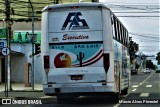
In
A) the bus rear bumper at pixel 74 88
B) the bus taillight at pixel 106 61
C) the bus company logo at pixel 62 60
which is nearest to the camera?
the bus rear bumper at pixel 74 88

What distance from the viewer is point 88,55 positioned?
1747 centimetres

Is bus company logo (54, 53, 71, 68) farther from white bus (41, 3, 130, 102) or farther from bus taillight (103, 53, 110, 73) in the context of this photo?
bus taillight (103, 53, 110, 73)

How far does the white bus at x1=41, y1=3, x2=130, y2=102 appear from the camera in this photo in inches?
680

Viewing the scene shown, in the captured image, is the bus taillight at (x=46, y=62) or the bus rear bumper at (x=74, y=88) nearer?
the bus rear bumper at (x=74, y=88)

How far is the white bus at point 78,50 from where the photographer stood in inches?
680

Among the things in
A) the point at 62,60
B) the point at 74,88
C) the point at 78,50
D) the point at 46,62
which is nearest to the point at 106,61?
the point at 78,50

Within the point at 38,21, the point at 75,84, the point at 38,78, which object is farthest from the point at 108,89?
the point at 38,21

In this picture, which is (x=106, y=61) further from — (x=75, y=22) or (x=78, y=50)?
(x=75, y=22)

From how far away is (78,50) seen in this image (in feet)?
57.6

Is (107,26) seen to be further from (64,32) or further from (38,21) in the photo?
(38,21)

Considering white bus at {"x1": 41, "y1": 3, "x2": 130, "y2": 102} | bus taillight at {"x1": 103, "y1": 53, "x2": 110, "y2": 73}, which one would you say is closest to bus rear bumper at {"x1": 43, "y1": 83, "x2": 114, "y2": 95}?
white bus at {"x1": 41, "y1": 3, "x2": 130, "y2": 102}

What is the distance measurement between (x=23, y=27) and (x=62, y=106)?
34865mm

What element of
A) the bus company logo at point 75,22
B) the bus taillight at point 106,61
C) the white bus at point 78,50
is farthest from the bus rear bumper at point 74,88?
the bus company logo at point 75,22

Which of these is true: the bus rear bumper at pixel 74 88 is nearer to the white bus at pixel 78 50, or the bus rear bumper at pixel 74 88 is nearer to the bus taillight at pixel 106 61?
the white bus at pixel 78 50
